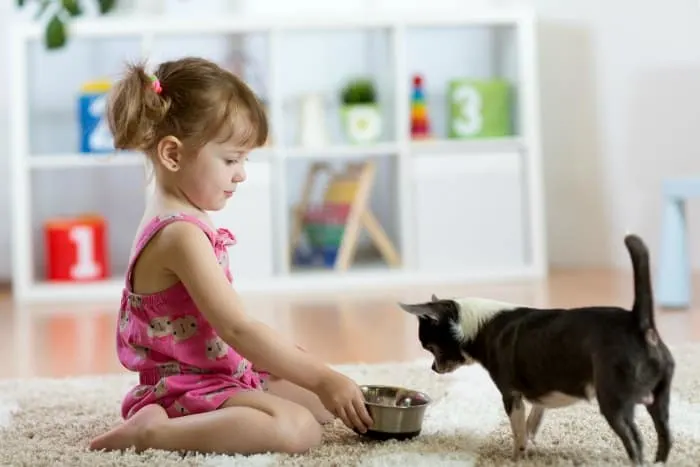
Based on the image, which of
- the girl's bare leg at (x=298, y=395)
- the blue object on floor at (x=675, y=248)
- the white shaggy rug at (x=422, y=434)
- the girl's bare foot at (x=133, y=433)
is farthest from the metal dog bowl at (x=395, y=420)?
the blue object on floor at (x=675, y=248)

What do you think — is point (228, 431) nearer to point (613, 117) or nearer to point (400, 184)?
point (400, 184)

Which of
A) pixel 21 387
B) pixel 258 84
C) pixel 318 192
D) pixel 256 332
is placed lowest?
pixel 21 387

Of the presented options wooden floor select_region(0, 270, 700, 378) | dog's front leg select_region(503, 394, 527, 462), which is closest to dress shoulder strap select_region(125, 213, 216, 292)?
dog's front leg select_region(503, 394, 527, 462)

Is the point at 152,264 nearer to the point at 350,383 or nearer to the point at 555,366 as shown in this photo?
the point at 350,383

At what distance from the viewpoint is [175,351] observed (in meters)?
1.22

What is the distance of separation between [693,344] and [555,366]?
2.90ft

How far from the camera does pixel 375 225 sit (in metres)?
3.01

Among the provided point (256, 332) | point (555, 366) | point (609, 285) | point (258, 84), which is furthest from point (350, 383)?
point (258, 84)

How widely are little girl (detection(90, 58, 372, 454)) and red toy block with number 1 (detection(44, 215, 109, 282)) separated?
174cm

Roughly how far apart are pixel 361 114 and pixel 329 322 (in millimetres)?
914

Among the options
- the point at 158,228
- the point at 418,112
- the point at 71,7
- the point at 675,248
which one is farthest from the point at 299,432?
the point at 418,112

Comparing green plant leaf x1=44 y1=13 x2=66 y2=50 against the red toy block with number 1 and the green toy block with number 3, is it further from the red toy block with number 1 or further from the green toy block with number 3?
the green toy block with number 3

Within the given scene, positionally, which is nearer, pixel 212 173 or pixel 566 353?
pixel 566 353

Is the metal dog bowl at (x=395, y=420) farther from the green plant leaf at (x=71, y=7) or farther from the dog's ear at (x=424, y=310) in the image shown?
the green plant leaf at (x=71, y=7)
